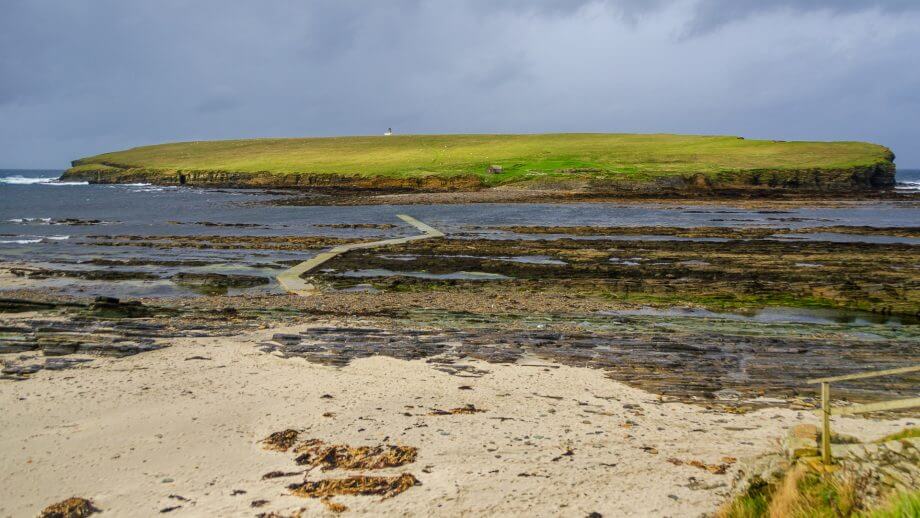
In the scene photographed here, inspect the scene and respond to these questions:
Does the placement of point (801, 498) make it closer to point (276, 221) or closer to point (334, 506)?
point (334, 506)

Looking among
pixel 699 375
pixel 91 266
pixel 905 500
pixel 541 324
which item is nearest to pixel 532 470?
pixel 905 500

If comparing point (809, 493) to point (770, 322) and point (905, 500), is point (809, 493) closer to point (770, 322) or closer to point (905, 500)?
point (905, 500)

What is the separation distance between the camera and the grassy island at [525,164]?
298ft

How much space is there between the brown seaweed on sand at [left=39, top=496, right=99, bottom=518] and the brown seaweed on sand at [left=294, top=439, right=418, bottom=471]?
275 cm

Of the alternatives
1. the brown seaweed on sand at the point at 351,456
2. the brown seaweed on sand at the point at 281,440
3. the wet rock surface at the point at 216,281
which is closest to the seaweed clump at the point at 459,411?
the brown seaweed on sand at the point at 351,456

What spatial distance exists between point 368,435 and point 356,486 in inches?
72.3

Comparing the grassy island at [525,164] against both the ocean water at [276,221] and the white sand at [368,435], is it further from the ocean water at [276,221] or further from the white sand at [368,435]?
the white sand at [368,435]

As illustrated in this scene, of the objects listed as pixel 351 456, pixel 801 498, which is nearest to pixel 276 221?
pixel 351 456

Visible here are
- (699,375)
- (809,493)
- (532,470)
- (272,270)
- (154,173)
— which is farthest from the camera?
(154,173)

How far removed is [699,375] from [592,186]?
249 feet

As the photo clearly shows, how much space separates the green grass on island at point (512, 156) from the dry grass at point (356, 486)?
277ft

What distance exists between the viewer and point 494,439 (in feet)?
36.3

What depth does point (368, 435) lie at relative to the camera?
442 inches

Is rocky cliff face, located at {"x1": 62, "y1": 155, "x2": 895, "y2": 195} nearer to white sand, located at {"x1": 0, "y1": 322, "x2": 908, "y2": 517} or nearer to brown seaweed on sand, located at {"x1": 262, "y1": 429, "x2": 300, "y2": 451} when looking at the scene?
white sand, located at {"x1": 0, "y1": 322, "x2": 908, "y2": 517}
